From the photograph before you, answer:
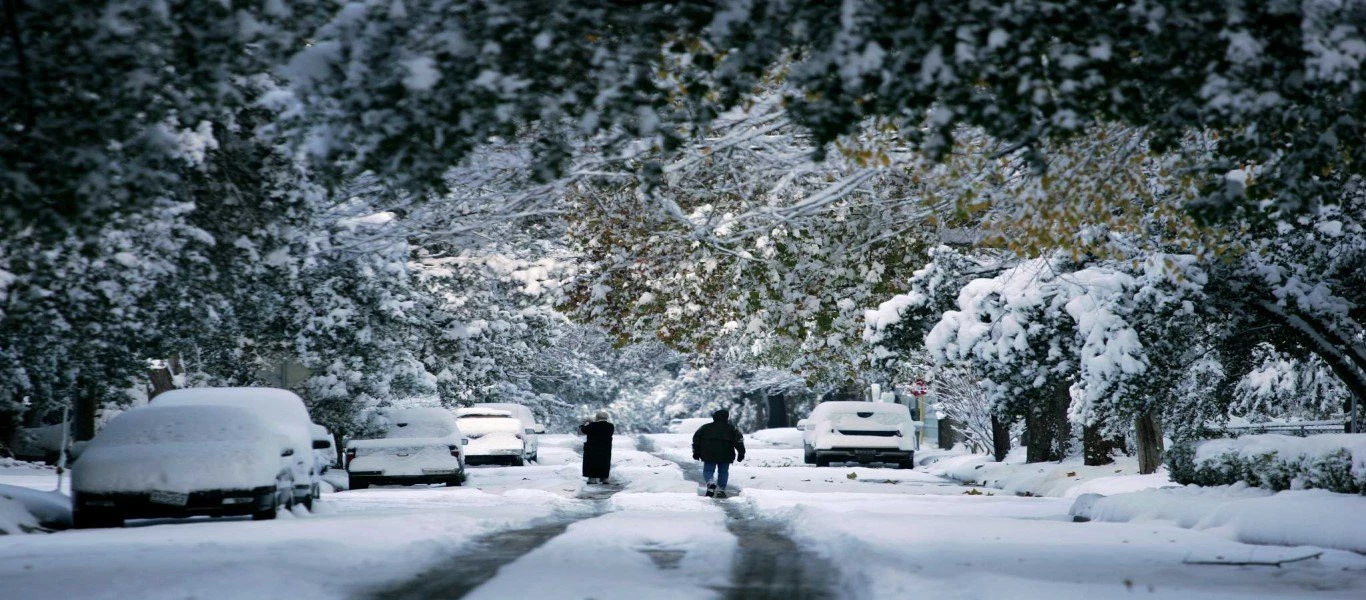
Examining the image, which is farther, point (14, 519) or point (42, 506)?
point (42, 506)

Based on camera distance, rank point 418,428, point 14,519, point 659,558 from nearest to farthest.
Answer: point 659,558 < point 14,519 < point 418,428

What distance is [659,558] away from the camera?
1144cm

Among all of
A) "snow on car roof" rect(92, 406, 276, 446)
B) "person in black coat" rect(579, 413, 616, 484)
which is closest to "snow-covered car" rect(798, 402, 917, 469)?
"person in black coat" rect(579, 413, 616, 484)

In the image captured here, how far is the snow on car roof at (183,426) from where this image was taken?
1620 cm

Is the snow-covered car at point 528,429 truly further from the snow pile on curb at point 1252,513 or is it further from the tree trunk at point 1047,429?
the snow pile on curb at point 1252,513

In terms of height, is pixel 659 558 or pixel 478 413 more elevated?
pixel 478 413

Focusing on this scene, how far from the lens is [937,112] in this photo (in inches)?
294

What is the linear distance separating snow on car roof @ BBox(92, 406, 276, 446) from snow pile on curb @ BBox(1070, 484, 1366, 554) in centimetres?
963

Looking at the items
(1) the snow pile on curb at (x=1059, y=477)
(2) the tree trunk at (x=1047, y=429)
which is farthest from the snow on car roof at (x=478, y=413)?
(2) the tree trunk at (x=1047, y=429)

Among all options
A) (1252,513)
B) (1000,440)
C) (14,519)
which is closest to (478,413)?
(1000,440)

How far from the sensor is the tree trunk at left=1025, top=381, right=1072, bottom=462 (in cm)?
2950

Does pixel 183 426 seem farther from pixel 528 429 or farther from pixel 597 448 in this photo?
pixel 528 429

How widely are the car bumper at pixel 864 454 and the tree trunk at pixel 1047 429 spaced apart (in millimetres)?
4755

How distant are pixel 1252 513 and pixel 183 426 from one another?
11.4m
